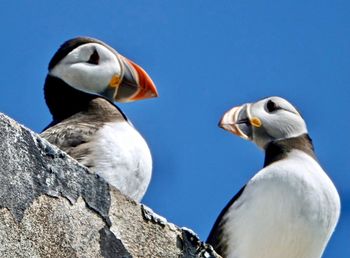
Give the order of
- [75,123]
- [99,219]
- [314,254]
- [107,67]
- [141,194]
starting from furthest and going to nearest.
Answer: [107,67]
[314,254]
[75,123]
[141,194]
[99,219]

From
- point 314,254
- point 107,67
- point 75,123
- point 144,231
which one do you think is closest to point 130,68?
point 107,67

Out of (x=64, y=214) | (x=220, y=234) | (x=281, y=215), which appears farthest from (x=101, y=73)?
(x=64, y=214)

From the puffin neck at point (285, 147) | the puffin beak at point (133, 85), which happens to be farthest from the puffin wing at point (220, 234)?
the puffin beak at point (133, 85)

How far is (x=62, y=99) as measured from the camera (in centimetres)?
719

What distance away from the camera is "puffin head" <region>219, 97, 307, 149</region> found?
8508 mm

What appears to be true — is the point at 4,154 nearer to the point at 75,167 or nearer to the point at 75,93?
the point at 75,167

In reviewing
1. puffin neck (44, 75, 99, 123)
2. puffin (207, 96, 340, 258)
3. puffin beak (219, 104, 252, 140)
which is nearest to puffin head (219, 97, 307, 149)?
puffin beak (219, 104, 252, 140)

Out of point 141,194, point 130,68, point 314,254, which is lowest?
point 314,254

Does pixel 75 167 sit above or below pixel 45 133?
above

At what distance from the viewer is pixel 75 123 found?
6.48 m

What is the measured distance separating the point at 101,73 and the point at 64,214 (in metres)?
4.29

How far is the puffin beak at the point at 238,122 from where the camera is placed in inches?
341

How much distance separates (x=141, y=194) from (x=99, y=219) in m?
2.56

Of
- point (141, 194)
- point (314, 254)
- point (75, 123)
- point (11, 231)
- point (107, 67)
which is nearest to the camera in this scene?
point (11, 231)
